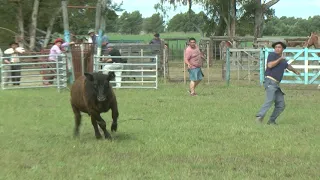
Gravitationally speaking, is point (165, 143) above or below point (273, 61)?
below

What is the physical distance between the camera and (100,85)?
816 cm

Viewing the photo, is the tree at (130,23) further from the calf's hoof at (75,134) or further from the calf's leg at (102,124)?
the calf's leg at (102,124)

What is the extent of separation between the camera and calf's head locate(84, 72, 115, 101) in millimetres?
8139

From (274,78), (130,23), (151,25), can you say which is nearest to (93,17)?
(274,78)

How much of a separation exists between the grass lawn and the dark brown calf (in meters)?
0.40

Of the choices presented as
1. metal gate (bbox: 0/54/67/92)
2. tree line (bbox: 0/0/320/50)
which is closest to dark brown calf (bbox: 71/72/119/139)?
metal gate (bbox: 0/54/67/92)

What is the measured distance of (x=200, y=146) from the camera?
813 cm

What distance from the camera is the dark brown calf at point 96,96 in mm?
8195

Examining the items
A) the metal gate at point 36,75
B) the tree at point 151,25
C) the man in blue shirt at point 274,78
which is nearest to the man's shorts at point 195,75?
the metal gate at point 36,75

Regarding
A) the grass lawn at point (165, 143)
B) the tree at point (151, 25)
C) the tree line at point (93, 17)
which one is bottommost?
the grass lawn at point (165, 143)

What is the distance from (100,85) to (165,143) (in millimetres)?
1358

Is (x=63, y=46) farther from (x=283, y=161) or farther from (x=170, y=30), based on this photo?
(x=170, y=30)

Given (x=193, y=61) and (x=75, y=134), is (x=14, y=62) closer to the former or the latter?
(x=193, y=61)

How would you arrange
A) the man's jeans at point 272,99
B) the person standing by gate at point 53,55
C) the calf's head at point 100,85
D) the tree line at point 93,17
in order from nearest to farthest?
the calf's head at point 100,85
the man's jeans at point 272,99
the person standing by gate at point 53,55
the tree line at point 93,17
